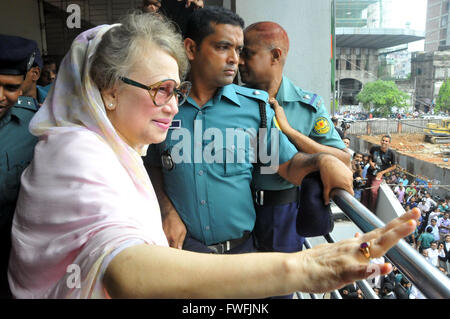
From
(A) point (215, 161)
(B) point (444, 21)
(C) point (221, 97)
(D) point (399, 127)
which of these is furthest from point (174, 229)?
(D) point (399, 127)

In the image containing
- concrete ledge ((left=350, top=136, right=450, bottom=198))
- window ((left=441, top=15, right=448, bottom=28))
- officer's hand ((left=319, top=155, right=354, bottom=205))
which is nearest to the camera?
officer's hand ((left=319, top=155, right=354, bottom=205))

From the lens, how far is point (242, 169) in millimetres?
1568

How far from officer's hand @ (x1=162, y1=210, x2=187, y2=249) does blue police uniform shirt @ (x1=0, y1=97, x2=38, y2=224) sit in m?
0.61

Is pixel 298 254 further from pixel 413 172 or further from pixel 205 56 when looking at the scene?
pixel 413 172

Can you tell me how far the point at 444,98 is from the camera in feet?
62.5

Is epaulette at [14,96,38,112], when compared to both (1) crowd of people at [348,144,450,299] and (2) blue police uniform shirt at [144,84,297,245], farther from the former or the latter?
(1) crowd of people at [348,144,450,299]

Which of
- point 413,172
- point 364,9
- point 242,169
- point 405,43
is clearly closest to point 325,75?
point 242,169

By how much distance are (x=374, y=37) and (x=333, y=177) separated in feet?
108

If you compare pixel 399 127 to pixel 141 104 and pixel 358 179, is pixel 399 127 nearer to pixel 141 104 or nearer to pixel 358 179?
pixel 358 179

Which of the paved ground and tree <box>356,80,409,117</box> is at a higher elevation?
tree <box>356,80,409,117</box>

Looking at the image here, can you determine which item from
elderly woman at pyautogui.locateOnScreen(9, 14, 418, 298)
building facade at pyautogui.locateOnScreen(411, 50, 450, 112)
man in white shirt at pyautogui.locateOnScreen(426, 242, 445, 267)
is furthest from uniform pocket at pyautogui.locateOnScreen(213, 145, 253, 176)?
building facade at pyautogui.locateOnScreen(411, 50, 450, 112)

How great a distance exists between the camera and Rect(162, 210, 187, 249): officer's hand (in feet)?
4.91

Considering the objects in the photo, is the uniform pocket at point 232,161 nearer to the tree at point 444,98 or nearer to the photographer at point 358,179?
the photographer at point 358,179

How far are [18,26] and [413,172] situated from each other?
1347cm
